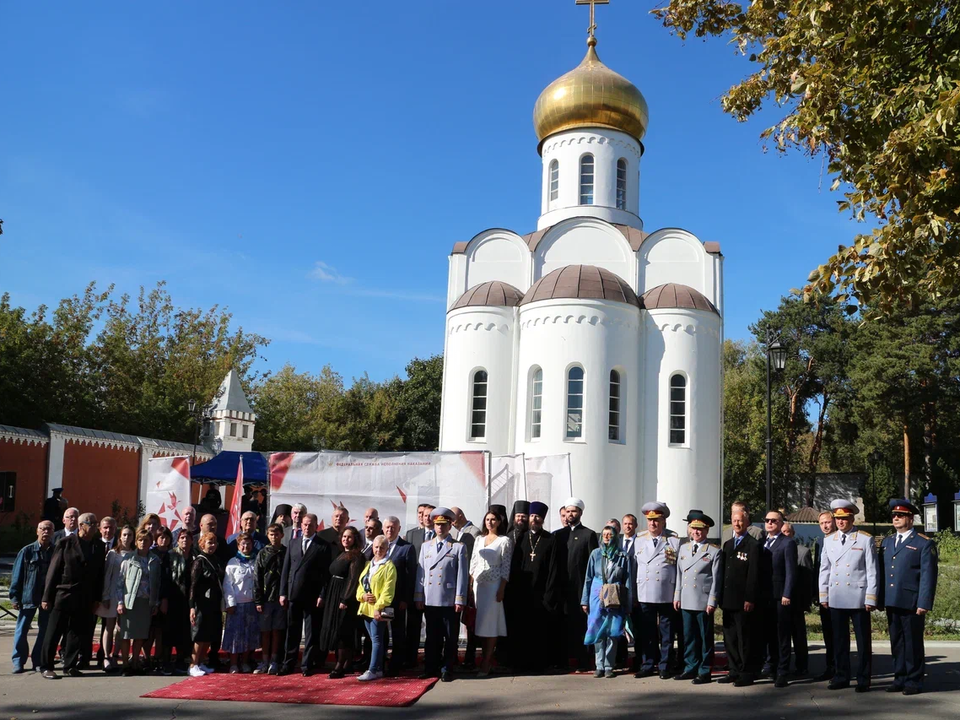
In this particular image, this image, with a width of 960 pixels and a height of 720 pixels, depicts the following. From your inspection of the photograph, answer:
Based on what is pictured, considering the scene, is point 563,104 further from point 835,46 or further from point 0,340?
point 0,340

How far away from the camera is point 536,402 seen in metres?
22.2

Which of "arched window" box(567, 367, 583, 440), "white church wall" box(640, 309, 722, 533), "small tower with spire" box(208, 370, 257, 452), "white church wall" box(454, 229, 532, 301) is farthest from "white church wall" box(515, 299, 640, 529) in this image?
"small tower with spire" box(208, 370, 257, 452)

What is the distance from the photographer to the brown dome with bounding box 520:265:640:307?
22219 mm

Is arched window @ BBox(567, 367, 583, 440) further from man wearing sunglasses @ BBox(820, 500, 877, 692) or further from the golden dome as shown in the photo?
man wearing sunglasses @ BBox(820, 500, 877, 692)

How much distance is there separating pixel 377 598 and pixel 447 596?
74cm

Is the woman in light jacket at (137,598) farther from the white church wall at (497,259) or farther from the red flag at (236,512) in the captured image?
the white church wall at (497,259)

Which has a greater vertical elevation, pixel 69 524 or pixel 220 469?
pixel 220 469

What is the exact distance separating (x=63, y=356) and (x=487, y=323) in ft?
65.1

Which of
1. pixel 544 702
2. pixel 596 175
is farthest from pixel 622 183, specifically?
pixel 544 702

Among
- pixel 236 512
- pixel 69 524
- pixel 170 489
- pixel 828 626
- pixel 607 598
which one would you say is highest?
pixel 170 489

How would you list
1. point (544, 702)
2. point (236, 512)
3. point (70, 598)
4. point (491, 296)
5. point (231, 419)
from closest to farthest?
point (544, 702) → point (70, 598) → point (236, 512) → point (491, 296) → point (231, 419)

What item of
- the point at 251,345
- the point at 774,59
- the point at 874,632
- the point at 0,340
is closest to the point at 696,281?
the point at 874,632

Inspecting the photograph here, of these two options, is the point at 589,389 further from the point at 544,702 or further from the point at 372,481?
the point at 544,702

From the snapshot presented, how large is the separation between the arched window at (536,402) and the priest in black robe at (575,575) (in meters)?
12.4
